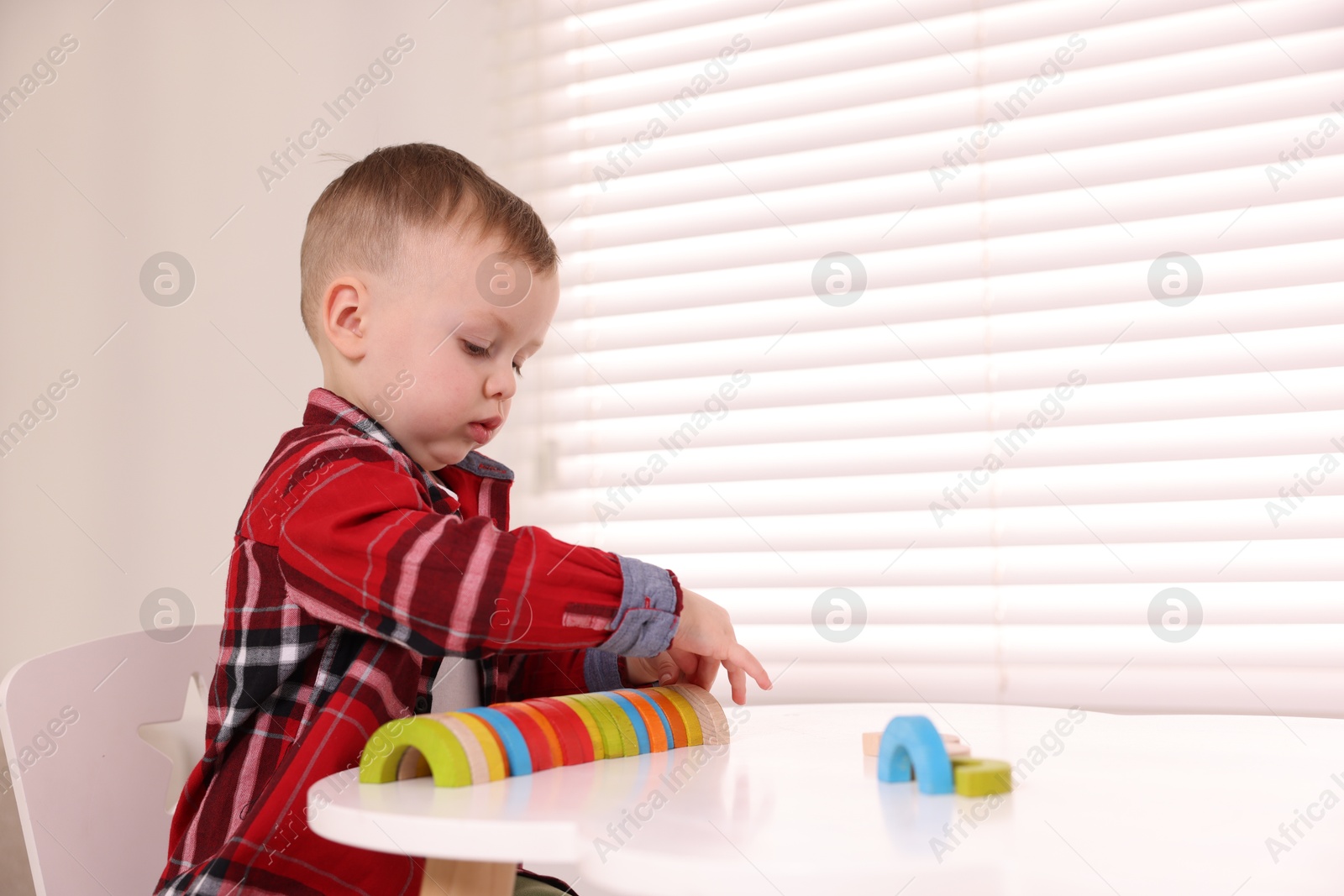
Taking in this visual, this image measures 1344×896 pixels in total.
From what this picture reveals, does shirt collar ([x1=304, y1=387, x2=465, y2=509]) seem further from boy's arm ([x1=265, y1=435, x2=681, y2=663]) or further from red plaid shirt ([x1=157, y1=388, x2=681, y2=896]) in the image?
boy's arm ([x1=265, y1=435, x2=681, y2=663])

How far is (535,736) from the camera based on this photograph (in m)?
0.66

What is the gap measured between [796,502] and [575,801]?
3.29 ft

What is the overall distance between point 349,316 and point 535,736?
46 centimetres

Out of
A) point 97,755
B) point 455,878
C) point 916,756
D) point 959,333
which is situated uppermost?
point 959,333

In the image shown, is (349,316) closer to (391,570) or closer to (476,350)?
(476,350)

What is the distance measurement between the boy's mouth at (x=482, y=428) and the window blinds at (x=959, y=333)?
63 cm

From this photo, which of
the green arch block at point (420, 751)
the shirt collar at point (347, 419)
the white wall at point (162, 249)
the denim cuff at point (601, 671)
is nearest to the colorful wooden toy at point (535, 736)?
the green arch block at point (420, 751)

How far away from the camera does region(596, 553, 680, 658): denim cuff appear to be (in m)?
0.75

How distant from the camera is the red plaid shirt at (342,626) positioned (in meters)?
0.70

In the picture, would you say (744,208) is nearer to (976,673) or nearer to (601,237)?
(601,237)

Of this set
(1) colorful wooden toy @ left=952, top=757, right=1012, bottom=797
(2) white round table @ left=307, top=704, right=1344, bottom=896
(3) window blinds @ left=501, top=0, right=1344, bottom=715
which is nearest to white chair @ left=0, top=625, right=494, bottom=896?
(2) white round table @ left=307, top=704, right=1344, bottom=896

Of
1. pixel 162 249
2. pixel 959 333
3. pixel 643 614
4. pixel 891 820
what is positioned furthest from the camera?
pixel 162 249

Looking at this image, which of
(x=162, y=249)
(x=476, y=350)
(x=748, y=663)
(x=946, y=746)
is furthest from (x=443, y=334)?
Result: (x=162, y=249)

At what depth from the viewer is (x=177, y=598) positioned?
1.85m
